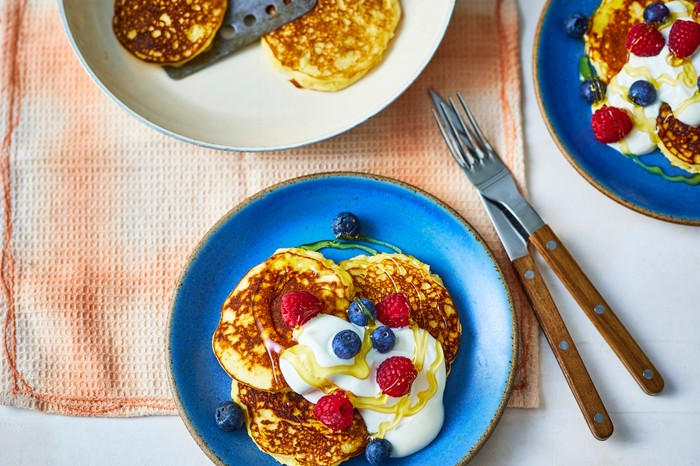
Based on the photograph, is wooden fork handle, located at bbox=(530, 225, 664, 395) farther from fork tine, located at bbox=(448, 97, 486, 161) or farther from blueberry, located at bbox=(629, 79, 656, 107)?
blueberry, located at bbox=(629, 79, 656, 107)

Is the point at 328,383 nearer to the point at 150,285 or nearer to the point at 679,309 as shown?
the point at 150,285

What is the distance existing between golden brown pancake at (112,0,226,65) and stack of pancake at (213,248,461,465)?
0.55 meters

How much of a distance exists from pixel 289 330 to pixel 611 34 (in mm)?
1045

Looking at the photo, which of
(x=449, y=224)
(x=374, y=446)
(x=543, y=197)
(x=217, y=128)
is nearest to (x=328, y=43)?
(x=217, y=128)

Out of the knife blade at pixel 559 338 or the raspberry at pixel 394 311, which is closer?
the raspberry at pixel 394 311

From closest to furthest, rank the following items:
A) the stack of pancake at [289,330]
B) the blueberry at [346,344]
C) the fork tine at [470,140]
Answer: the blueberry at [346,344]
the stack of pancake at [289,330]
the fork tine at [470,140]

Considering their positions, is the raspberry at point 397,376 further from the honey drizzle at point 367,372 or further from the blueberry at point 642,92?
the blueberry at point 642,92

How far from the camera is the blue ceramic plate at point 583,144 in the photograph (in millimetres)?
1699

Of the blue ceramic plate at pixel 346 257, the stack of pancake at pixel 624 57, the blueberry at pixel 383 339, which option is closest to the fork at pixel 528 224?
the blue ceramic plate at pixel 346 257

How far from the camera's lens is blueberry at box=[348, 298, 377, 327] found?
150 centimetres

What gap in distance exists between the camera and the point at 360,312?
150cm

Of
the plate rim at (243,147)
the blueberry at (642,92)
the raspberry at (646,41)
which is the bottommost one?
the plate rim at (243,147)

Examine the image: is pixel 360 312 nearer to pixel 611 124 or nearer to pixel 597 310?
pixel 597 310

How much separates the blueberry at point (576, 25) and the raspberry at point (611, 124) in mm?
199
